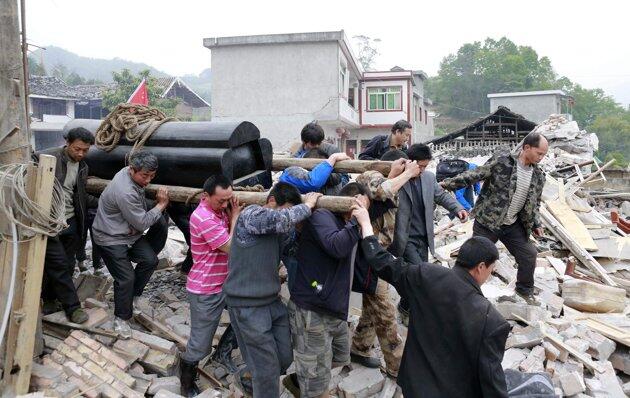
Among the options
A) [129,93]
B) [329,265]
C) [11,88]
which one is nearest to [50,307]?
[11,88]

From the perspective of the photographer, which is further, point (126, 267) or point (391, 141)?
point (391, 141)

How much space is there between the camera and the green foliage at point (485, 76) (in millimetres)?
59188

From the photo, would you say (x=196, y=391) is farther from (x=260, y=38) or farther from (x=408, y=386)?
(x=260, y=38)

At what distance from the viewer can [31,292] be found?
12.3 feet

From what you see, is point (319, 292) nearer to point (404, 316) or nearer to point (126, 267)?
point (404, 316)

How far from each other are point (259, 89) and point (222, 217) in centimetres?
1915

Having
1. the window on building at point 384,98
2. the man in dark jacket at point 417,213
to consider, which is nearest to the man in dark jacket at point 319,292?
the man in dark jacket at point 417,213

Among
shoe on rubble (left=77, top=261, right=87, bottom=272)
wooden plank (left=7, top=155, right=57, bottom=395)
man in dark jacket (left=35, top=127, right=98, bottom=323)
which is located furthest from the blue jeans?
shoe on rubble (left=77, top=261, right=87, bottom=272)

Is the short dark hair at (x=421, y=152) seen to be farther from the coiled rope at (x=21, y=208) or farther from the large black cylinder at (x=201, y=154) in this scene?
the coiled rope at (x=21, y=208)

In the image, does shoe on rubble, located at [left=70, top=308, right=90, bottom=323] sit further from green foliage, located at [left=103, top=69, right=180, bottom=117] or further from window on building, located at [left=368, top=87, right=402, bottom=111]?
window on building, located at [left=368, top=87, right=402, bottom=111]

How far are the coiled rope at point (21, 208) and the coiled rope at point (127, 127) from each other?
3.76ft

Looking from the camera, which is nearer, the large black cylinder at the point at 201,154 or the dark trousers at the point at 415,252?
the large black cylinder at the point at 201,154

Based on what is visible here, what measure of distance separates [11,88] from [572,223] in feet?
30.7

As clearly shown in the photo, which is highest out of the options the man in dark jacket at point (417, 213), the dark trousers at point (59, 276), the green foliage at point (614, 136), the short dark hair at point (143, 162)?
the green foliage at point (614, 136)
